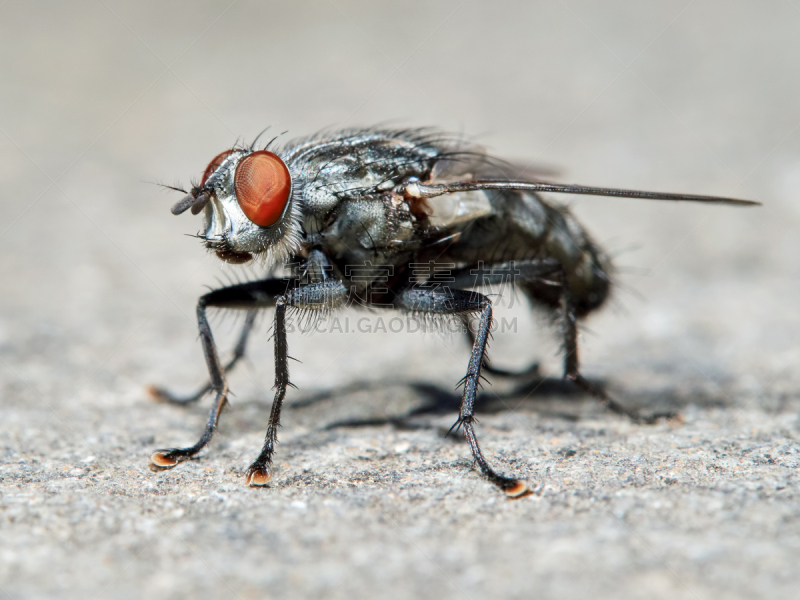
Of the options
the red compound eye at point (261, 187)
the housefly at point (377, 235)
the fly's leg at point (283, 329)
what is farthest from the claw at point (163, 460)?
the red compound eye at point (261, 187)

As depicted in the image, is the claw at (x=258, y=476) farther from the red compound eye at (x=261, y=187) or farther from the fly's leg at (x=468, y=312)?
the red compound eye at (x=261, y=187)

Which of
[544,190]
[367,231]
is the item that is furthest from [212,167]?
[544,190]

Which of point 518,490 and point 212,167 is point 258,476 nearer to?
point 518,490

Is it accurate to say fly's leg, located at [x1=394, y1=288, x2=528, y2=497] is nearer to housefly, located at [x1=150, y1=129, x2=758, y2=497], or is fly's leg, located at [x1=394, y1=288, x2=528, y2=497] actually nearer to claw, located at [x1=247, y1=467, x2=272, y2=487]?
housefly, located at [x1=150, y1=129, x2=758, y2=497]

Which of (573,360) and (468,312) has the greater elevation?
(468,312)

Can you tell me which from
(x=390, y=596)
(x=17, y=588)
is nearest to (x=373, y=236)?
(x=390, y=596)

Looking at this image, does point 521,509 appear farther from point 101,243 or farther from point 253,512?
point 101,243

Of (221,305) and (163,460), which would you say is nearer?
(163,460)

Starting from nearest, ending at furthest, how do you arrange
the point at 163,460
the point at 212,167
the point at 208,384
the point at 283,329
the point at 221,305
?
the point at 163,460 → the point at 283,329 → the point at 212,167 → the point at 221,305 → the point at 208,384
